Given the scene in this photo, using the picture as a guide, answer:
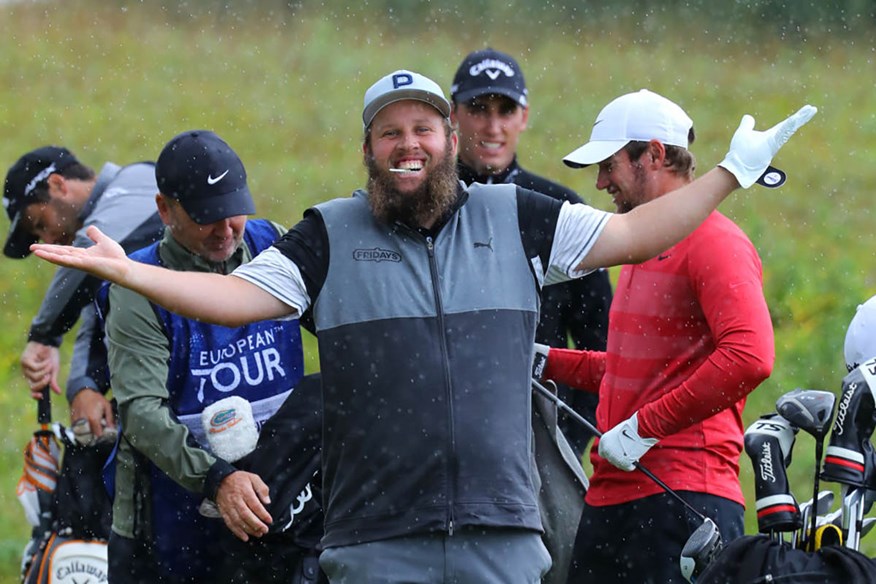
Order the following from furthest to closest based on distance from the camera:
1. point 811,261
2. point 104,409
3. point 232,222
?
point 811,261
point 104,409
point 232,222

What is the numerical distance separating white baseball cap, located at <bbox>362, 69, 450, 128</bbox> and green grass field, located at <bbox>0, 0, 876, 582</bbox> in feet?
22.5

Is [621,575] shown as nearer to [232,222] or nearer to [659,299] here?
[659,299]

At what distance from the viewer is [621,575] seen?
5.28 meters

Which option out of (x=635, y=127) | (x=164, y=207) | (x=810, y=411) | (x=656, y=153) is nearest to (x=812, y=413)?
(x=810, y=411)

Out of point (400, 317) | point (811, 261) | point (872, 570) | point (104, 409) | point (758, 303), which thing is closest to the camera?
point (872, 570)

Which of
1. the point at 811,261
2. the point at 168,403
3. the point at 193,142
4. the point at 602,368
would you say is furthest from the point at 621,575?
the point at 811,261

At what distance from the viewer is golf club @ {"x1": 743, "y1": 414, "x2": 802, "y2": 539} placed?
434cm

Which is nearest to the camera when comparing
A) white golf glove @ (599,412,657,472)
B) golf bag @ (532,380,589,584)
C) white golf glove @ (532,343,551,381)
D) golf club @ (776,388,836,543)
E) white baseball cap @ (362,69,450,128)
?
golf club @ (776,388,836,543)

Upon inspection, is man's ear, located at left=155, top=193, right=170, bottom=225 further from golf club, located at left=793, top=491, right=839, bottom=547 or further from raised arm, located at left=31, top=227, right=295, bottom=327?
golf club, located at left=793, top=491, right=839, bottom=547

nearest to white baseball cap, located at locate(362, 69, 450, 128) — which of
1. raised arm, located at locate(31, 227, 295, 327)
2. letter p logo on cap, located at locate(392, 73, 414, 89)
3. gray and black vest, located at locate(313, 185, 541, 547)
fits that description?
letter p logo on cap, located at locate(392, 73, 414, 89)

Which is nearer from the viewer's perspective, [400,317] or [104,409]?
[400,317]

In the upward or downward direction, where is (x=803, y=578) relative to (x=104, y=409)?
downward

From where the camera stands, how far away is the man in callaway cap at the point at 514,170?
21.3 feet

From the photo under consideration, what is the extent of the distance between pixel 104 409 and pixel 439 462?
2.49m
